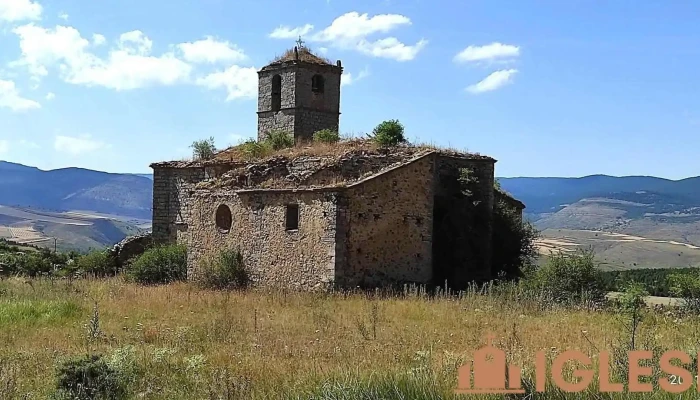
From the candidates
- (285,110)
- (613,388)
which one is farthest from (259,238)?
(613,388)

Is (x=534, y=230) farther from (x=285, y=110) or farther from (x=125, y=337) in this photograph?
(x=125, y=337)

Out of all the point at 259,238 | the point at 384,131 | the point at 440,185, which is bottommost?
the point at 259,238

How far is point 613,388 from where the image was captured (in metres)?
5.36

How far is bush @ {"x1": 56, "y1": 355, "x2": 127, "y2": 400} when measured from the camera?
7121mm

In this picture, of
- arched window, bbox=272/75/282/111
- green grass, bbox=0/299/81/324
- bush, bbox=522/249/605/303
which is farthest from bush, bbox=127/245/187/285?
bush, bbox=522/249/605/303

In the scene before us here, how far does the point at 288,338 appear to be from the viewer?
1110cm

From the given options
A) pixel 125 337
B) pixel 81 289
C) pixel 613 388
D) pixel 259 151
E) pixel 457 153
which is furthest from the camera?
pixel 259 151

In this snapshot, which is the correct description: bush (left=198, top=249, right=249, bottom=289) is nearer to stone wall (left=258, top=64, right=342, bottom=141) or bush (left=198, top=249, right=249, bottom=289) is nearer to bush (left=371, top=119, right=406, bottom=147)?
bush (left=371, top=119, right=406, bottom=147)

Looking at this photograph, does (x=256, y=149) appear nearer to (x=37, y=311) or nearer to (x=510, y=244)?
(x=510, y=244)

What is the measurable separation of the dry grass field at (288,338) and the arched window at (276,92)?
1294 cm

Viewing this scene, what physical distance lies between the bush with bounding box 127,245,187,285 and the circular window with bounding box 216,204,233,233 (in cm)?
257

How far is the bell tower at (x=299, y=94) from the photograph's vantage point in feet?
94.2

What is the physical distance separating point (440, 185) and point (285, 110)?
435 inches

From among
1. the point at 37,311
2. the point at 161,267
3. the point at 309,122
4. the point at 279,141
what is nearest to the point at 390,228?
the point at 279,141
